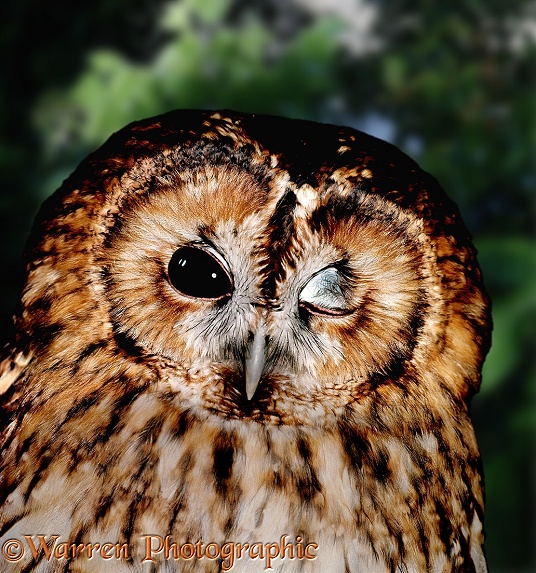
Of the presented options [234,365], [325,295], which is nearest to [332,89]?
[325,295]

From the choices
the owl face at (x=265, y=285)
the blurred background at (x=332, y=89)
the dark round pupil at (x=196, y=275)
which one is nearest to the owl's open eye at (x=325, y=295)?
the owl face at (x=265, y=285)

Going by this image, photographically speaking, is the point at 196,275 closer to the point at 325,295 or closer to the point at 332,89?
the point at 325,295

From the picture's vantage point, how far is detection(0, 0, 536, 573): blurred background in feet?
4.05

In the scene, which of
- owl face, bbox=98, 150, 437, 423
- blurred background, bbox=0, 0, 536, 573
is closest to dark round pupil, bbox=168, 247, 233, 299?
owl face, bbox=98, 150, 437, 423

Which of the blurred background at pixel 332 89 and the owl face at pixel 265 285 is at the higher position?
the blurred background at pixel 332 89

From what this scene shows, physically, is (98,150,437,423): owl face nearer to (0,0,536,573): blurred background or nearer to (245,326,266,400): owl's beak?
(245,326,266,400): owl's beak

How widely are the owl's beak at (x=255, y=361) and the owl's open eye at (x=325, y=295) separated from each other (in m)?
0.09

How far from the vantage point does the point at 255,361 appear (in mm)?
896

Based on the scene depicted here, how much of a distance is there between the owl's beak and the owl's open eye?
9 centimetres

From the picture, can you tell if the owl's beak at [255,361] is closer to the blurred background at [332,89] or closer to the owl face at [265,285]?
the owl face at [265,285]

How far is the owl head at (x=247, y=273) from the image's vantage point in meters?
0.91

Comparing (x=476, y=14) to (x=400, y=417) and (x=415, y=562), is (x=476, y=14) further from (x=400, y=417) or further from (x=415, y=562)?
(x=415, y=562)

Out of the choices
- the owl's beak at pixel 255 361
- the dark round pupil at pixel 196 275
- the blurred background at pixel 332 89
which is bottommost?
the owl's beak at pixel 255 361

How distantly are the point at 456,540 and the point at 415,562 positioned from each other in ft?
0.29
